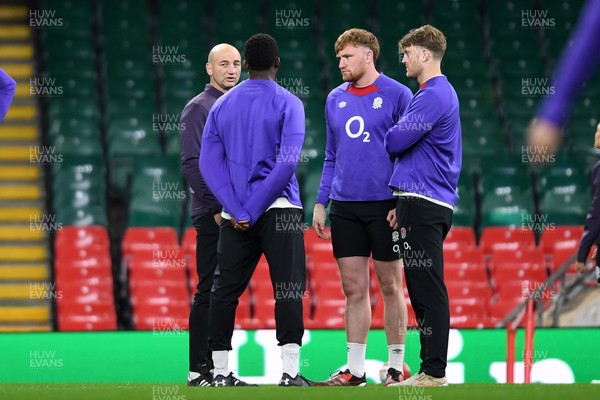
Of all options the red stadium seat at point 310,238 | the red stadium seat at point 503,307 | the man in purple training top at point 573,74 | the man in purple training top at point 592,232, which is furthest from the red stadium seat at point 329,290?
the man in purple training top at point 573,74

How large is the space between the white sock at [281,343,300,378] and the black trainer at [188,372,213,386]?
1.98 feet

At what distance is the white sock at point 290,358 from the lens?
18.1ft

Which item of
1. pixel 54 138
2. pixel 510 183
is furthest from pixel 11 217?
pixel 510 183

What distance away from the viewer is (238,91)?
5691 millimetres

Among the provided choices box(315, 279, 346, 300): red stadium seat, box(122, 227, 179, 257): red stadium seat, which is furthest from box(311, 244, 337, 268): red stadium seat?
box(122, 227, 179, 257): red stadium seat

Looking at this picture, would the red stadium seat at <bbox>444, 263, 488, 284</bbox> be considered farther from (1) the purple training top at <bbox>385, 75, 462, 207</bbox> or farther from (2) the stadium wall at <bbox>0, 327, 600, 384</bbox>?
(1) the purple training top at <bbox>385, 75, 462, 207</bbox>

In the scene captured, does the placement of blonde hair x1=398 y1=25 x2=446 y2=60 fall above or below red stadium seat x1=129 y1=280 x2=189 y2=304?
above

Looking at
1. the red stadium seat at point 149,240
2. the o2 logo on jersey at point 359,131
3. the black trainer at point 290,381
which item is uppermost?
the o2 logo on jersey at point 359,131

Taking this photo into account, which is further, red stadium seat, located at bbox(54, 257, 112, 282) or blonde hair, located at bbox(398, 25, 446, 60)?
red stadium seat, located at bbox(54, 257, 112, 282)

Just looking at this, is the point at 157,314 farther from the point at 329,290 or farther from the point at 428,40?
the point at 428,40

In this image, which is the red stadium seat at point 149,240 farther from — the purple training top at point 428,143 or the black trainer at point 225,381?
the purple training top at point 428,143

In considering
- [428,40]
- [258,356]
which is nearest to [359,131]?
[428,40]

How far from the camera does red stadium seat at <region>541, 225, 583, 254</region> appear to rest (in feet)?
36.7

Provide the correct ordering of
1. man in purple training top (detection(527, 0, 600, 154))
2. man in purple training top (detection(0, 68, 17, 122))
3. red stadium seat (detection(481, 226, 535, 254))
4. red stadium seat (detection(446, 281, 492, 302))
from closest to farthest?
1. man in purple training top (detection(527, 0, 600, 154))
2. man in purple training top (detection(0, 68, 17, 122))
3. red stadium seat (detection(446, 281, 492, 302))
4. red stadium seat (detection(481, 226, 535, 254))
